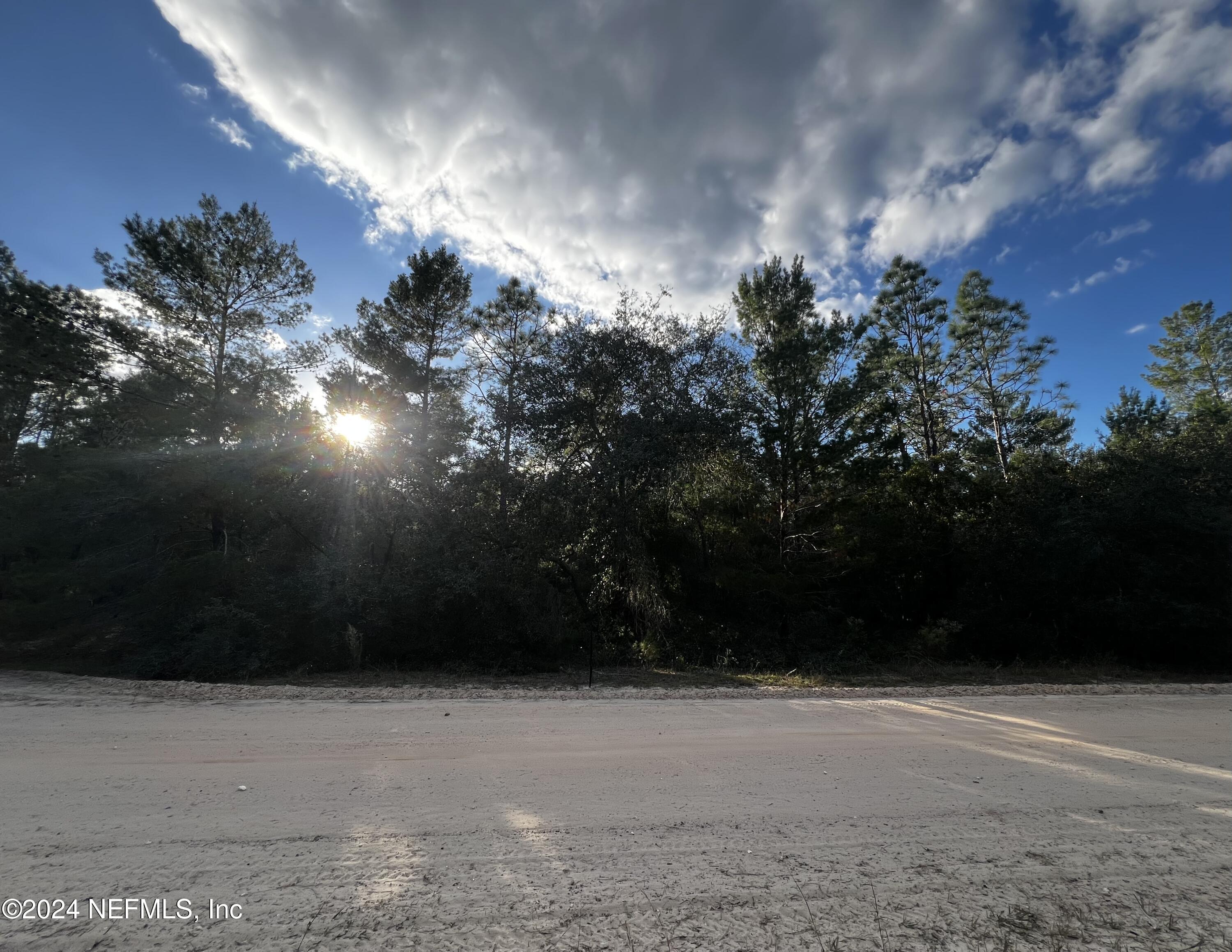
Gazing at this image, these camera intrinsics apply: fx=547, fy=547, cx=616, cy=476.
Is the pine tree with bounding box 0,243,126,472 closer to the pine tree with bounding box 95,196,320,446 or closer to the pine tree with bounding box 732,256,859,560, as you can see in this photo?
the pine tree with bounding box 95,196,320,446

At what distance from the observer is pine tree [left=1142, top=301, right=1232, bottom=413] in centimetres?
2662

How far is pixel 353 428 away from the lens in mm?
16453

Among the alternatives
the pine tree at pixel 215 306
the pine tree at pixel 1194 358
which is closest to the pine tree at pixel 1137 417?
the pine tree at pixel 1194 358

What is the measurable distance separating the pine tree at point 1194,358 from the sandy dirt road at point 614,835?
31.0m

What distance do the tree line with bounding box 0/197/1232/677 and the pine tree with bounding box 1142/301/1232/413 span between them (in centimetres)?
1583

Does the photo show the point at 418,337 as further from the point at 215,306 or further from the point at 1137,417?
the point at 1137,417

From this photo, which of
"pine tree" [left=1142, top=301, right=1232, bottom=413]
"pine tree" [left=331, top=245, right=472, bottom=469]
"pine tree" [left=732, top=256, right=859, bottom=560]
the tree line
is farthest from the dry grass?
"pine tree" [left=1142, top=301, right=1232, bottom=413]

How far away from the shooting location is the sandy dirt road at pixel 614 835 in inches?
112

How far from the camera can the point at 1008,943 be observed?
280 cm

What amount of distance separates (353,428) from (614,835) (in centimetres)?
1545

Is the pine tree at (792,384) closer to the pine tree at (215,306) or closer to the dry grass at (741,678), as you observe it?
the dry grass at (741,678)

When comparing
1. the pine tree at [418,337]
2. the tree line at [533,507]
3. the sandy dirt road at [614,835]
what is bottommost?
the sandy dirt road at [614,835]

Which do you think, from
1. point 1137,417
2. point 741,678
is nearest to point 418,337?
point 741,678

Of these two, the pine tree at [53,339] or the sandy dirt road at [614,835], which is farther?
the pine tree at [53,339]
